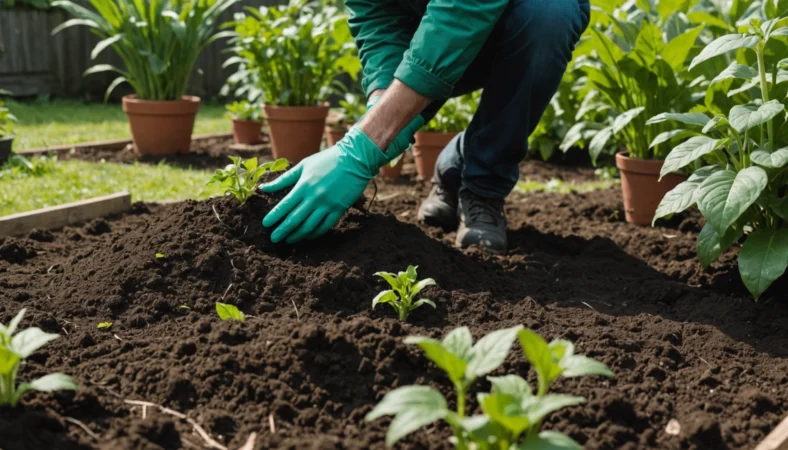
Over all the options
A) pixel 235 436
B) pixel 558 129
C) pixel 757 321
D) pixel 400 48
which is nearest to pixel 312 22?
pixel 558 129

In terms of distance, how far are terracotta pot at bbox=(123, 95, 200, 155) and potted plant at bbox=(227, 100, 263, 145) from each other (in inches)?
19.7

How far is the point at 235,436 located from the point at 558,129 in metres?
3.83

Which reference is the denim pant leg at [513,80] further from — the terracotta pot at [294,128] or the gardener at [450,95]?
the terracotta pot at [294,128]

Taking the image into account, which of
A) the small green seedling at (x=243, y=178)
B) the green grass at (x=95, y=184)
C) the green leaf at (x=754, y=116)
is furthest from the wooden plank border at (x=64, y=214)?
the green leaf at (x=754, y=116)

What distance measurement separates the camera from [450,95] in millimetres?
3270

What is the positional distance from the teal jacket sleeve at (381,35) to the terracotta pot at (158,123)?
7.79 feet

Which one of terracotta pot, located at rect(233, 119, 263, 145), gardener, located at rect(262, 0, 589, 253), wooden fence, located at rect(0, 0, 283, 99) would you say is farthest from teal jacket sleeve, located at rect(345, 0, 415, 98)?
wooden fence, located at rect(0, 0, 283, 99)

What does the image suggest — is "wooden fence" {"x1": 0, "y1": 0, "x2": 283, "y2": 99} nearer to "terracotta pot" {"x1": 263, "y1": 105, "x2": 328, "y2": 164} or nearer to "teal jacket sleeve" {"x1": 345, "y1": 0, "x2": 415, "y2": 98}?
"terracotta pot" {"x1": 263, "y1": 105, "x2": 328, "y2": 164}

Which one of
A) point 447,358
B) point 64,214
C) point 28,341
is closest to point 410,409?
point 447,358

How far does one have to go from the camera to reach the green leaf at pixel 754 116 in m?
2.24

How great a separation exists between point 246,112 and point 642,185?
3.30 metres

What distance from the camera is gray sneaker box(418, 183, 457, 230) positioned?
366 cm

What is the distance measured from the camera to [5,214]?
359 cm

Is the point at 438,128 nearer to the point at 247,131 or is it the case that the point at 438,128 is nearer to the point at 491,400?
the point at 247,131
